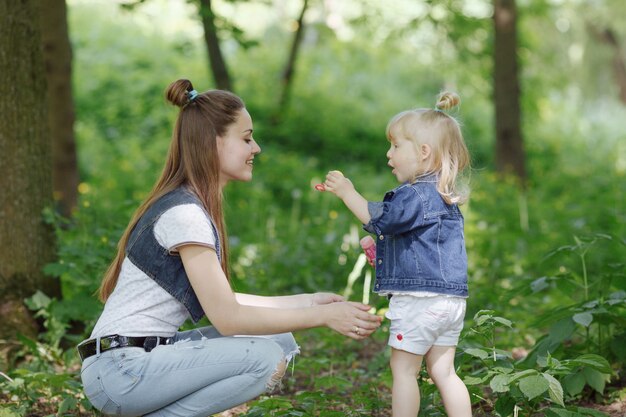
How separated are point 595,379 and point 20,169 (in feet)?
8.64

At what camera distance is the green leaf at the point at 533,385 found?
2.54m

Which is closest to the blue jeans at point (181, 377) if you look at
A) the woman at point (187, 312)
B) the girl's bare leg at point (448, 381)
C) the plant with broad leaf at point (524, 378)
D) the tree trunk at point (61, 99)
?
the woman at point (187, 312)

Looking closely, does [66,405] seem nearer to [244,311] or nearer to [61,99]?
[244,311]

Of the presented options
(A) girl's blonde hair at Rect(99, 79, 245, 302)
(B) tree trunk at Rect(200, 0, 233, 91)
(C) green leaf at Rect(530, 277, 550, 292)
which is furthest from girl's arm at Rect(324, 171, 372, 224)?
(B) tree trunk at Rect(200, 0, 233, 91)

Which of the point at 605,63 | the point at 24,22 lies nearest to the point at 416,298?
the point at 24,22

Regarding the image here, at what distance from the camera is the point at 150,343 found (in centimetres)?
278

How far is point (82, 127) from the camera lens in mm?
12805

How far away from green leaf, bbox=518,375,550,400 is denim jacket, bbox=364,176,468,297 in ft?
1.12

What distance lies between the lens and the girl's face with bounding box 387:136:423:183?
2.84 metres

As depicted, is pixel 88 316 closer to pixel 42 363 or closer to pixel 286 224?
pixel 42 363

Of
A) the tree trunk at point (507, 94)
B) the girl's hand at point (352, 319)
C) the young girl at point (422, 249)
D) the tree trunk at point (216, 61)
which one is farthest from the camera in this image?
the tree trunk at point (507, 94)

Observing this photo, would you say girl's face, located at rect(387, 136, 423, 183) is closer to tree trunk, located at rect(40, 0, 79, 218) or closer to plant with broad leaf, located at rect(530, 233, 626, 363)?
plant with broad leaf, located at rect(530, 233, 626, 363)

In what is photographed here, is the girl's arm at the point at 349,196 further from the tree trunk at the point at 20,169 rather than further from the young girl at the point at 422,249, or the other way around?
the tree trunk at the point at 20,169

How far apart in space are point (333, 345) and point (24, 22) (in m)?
2.12
